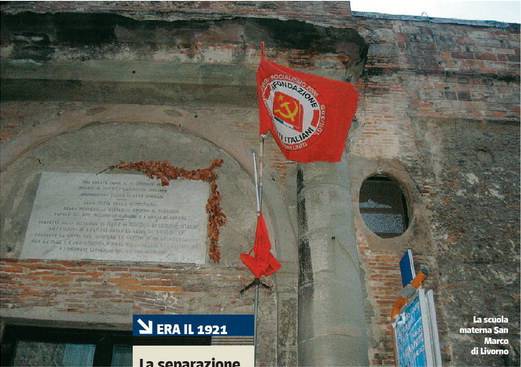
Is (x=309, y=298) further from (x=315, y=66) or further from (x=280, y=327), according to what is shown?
(x=315, y=66)

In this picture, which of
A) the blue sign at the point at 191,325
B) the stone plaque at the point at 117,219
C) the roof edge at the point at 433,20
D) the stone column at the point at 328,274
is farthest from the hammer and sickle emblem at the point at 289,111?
the roof edge at the point at 433,20

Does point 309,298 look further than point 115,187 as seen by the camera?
No

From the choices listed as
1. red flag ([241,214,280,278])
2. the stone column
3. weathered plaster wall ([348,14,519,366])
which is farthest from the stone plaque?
weathered plaster wall ([348,14,519,366])

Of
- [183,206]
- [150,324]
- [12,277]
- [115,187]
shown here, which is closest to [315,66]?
[183,206]

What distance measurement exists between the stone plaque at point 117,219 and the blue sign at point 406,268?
228cm

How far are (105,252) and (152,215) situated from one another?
26.9 inches

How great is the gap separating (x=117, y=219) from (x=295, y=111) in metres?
2.47

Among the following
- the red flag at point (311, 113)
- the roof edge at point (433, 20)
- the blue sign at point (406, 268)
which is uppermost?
the roof edge at point (433, 20)

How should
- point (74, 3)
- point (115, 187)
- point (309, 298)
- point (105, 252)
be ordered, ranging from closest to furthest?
1. point (309, 298)
2. point (105, 252)
3. point (115, 187)
4. point (74, 3)

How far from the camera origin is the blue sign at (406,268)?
5004 millimetres

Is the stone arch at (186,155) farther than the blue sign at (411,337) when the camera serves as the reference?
Yes

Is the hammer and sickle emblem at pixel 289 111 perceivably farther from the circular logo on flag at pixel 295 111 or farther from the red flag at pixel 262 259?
the red flag at pixel 262 259

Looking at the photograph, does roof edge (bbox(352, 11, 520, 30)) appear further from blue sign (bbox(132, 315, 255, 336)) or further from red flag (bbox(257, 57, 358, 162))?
blue sign (bbox(132, 315, 255, 336))

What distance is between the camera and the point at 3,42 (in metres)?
6.41
